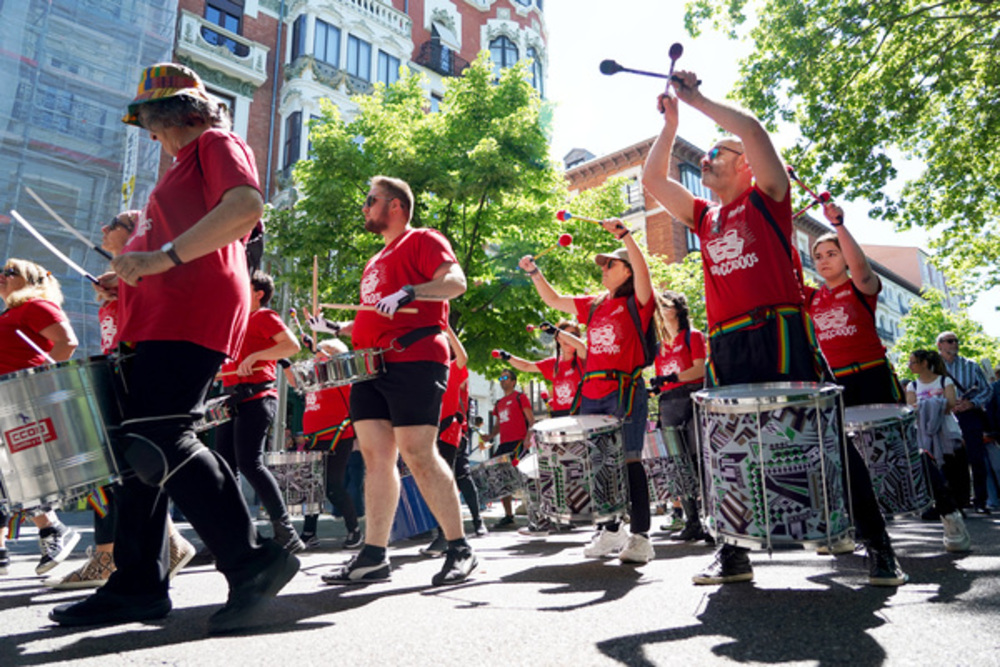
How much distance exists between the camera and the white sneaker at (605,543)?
4.46m

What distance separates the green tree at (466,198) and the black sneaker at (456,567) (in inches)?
429

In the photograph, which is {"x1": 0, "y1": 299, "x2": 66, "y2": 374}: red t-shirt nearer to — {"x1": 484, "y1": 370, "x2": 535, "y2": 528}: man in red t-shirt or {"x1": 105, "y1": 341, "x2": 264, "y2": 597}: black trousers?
{"x1": 105, "y1": 341, "x2": 264, "y2": 597}: black trousers

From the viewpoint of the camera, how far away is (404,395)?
3.51m

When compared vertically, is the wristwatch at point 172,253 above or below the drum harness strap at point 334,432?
above

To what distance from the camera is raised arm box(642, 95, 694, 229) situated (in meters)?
3.40

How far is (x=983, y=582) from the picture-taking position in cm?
301

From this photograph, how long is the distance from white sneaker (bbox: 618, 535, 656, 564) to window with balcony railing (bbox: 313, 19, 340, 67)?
902 inches

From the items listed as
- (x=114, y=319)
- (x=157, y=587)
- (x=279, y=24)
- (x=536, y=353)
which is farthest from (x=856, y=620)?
(x=279, y=24)

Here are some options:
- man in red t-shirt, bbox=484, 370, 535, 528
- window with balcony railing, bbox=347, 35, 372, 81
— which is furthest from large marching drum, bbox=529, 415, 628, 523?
window with balcony railing, bbox=347, 35, 372, 81

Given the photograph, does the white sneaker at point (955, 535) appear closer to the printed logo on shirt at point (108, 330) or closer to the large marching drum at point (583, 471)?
the large marching drum at point (583, 471)

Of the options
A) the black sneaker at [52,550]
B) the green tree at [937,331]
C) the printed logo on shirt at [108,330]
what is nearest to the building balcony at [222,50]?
the printed logo on shirt at [108,330]

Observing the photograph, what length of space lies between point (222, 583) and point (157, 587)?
118cm

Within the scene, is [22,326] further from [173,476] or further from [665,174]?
[665,174]

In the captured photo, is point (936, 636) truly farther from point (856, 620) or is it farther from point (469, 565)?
point (469, 565)
